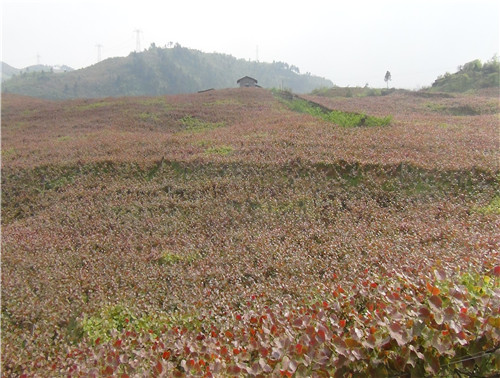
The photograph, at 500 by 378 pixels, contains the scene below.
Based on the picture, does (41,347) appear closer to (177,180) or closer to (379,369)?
(379,369)

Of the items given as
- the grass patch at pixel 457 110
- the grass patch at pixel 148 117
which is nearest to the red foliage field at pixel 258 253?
the grass patch at pixel 148 117

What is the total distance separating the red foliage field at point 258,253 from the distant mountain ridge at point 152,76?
162ft

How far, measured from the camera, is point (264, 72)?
4178 inches

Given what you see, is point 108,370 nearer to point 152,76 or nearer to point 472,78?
point 472,78

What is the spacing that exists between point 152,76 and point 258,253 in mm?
75814

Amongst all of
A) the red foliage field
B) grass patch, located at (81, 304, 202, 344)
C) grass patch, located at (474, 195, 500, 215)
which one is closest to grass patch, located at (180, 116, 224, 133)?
the red foliage field

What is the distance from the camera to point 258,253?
5934 millimetres

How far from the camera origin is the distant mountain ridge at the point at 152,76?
60.3 meters

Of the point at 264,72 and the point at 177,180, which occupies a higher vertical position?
the point at 264,72

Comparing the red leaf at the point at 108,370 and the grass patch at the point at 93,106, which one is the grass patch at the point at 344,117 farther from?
the red leaf at the point at 108,370

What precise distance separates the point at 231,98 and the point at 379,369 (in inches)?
883

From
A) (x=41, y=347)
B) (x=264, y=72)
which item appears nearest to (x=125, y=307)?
(x=41, y=347)

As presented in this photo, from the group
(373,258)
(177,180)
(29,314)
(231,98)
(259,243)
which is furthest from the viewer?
(231,98)

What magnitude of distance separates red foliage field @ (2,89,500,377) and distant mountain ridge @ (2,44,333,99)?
49.3m
